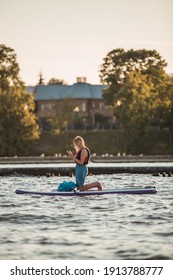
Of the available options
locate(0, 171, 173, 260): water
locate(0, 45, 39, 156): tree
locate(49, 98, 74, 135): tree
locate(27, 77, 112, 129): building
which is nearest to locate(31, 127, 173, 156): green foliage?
locate(49, 98, 74, 135): tree

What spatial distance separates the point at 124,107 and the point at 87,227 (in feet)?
169

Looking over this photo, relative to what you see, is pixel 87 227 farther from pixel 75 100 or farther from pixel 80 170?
pixel 75 100

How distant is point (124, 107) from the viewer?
2566 inches

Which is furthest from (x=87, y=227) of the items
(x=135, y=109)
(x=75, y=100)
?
(x=75, y=100)

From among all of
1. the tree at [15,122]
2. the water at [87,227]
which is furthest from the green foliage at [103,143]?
the water at [87,227]

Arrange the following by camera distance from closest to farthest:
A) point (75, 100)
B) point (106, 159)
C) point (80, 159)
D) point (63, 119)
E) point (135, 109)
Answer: point (80, 159)
point (106, 159)
point (135, 109)
point (63, 119)
point (75, 100)

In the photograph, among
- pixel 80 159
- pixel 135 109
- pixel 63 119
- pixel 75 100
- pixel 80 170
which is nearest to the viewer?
pixel 80 159

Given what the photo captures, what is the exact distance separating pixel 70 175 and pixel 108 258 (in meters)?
21.8

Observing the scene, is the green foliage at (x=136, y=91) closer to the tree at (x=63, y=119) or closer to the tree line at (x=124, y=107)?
the tree line at (x=124, y=107)

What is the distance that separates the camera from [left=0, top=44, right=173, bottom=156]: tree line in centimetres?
6400

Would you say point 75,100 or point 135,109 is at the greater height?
point 75,100
